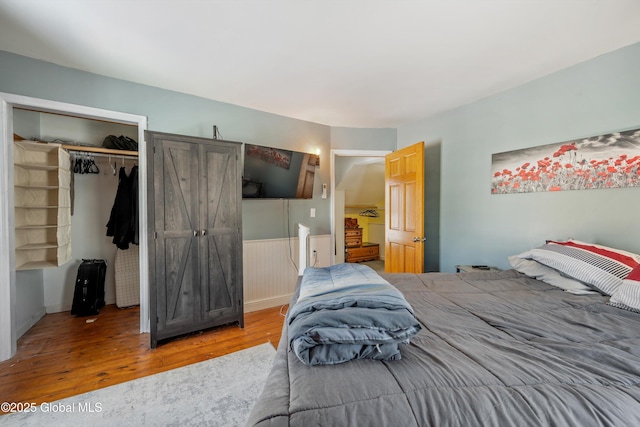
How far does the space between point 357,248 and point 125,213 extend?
4203 mm

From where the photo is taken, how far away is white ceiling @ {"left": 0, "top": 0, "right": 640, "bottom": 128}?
4.83 feet

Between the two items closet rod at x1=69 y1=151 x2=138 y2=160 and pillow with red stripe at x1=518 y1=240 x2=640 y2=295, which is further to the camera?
closet rod at x1=69 y1=151 x2=138 y2=160

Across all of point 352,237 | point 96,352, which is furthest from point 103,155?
point 352,237

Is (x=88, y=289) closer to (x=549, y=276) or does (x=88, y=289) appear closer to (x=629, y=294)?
(x=549, y=276)

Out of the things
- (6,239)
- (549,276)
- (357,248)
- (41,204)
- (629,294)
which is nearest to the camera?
(629,294)

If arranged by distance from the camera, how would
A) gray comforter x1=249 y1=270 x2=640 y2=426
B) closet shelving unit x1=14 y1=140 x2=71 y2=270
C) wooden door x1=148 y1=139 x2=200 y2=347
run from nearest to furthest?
gray comforter x1=249 y1=270 x2=640 y2=426 < wooden door x1=148 y1=139 x2=200 y2=347 < closet shelving unit x1=14 y1=140 x2=71 y2=270

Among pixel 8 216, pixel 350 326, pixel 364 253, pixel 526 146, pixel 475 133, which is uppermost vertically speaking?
pixel 475 133

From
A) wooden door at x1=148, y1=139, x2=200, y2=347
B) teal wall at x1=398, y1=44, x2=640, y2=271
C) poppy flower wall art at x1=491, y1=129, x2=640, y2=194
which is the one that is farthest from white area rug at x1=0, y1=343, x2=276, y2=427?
poppy flower wall art at x1=491, y1=129, x2=640, y2=194

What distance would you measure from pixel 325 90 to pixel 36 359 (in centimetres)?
333

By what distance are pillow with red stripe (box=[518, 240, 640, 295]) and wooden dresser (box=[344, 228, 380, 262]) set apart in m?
3.90

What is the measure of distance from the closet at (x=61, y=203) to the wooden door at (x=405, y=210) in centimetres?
324

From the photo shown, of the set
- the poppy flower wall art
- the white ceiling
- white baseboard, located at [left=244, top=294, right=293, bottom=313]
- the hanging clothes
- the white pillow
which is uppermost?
the white ceiling

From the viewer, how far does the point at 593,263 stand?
1563 millimetres

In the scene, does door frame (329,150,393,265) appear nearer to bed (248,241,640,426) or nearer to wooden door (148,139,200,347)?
wooden door (148,139,200,347)
